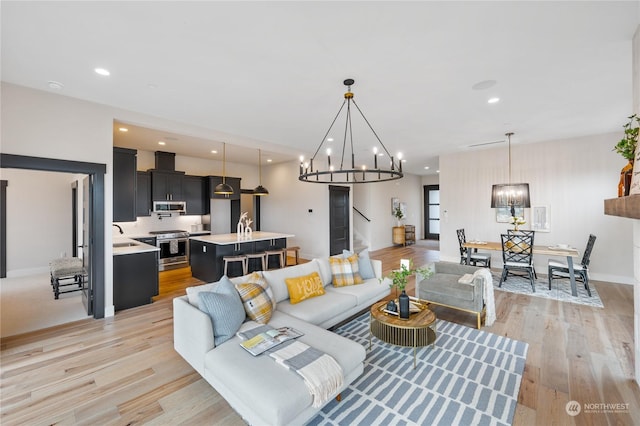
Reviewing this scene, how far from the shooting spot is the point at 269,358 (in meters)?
2.05

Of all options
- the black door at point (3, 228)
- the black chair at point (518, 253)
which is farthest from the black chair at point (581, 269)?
the black door at point (3, 228)

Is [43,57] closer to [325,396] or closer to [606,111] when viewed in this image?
[325,396]

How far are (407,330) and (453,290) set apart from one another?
125cm

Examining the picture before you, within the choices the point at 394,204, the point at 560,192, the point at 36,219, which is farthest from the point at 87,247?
the point at 394,204

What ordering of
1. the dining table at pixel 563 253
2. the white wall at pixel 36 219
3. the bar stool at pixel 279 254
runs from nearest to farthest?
the dining table at pixel 563 253 < the white wall at pixel 36 219 < the bar stool at pixel 279 254

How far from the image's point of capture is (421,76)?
308cm

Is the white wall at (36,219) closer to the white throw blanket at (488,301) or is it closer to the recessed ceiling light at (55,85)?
the recessed ceiling light at (55,85)

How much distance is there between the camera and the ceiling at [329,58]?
2.09 m

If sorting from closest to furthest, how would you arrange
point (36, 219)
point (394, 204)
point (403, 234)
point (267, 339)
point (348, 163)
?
point (267, 339), point (36, 219), point (348, 163), point (403, 234), point (394, 204)

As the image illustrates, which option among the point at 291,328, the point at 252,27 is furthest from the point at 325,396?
the point at 252,27

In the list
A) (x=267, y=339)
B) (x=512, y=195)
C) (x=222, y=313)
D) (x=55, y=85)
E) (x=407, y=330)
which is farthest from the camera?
(x=512, y=195)

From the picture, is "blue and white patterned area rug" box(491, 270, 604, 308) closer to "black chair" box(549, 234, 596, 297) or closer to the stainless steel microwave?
"black chair" box(549, 234, 596, 297)

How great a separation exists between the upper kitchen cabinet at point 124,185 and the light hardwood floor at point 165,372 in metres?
1.54

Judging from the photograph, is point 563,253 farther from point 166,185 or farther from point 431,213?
point 166,185
